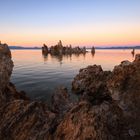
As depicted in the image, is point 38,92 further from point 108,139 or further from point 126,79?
point 108,139

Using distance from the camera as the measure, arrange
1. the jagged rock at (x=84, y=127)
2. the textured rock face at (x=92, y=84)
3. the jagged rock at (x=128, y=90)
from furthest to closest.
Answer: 1. the textured rock face at (x=92, y=84)
2. the jagged rock at (x=128, y=90)
3. the jagged rock at (x=84, y=127)

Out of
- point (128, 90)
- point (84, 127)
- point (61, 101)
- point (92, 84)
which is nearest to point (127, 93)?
point (128, 90)

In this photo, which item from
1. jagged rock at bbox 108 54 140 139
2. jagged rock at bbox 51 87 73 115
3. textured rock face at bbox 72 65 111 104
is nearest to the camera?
jagged rock at bbox 108 54 140 139

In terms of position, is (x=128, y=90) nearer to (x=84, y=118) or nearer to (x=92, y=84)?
(x=84, y=118)

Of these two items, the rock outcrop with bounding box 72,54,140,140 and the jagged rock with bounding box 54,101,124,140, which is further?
the rock outcrop with bounding box 72,54,140,140

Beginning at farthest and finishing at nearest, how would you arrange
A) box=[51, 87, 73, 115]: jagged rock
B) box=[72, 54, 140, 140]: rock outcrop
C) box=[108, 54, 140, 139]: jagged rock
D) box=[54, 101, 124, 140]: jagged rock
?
box=[51, 87, 73, 115]: jagged rock → box=[108, 54, 140, 139]: jagged rock → box=[72, 54, 140, 140]: rock outcrop → box=[54, 101, 124, 140]: jagged rock

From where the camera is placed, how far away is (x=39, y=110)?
11836 millimetres

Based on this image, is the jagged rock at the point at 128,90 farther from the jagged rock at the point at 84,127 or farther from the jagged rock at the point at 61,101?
the jagged rock at the point at 61,101

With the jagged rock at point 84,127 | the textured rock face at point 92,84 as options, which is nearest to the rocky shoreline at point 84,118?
the jagged rock at point 84,127

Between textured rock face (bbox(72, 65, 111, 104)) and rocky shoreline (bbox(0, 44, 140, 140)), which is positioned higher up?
rocky shoreline (bbox(0, 44, 140, 140))

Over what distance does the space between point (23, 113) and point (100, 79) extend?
702 inches

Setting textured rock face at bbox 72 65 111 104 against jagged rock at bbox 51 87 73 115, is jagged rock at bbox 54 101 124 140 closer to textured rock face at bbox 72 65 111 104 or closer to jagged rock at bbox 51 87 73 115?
jagged rock at bbox 51 87 73 115

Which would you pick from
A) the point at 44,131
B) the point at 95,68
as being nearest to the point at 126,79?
the point at 44,131

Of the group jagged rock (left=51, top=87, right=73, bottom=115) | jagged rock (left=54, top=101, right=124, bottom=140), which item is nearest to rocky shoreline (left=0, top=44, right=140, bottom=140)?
jagged rock (left=54, top=101, right=124, bottom=140)
